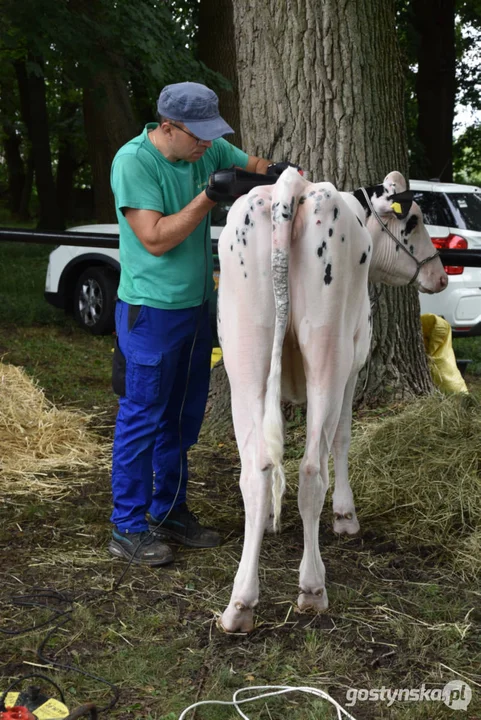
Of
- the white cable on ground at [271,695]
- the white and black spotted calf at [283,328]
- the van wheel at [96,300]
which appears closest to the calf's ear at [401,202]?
the white and black spotted calf at [283,328]

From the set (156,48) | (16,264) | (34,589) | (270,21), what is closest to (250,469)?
(34,589)

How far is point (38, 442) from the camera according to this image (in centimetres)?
570

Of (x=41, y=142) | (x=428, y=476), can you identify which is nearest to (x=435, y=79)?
(x=41, y=142)

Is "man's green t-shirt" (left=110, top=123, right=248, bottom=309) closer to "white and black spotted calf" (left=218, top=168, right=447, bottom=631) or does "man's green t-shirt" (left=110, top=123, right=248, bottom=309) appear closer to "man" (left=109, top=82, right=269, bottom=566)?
"man" (left=109, top=82, right=269, bottom=566)

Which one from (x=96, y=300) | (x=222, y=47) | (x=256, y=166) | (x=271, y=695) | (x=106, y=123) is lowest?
(x=271, y=695)

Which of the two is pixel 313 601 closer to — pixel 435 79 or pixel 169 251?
pixel 169 251

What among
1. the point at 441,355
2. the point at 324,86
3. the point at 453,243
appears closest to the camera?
the point at 324,86

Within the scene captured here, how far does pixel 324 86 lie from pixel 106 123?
7398 mm

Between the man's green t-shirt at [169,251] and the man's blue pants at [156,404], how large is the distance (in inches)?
2.9

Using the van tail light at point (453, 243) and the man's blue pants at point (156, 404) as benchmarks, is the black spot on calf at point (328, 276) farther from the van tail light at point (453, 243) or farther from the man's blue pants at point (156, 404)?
the van tail light at point (453, 243)

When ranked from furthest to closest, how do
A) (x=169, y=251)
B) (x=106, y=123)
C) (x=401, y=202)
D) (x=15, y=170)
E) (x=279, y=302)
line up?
(x=15, y=170), (x=106, y=123), (x=401, y=202), (x=169, y=251), (x=279, y=302)

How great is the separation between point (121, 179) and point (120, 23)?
762 cm

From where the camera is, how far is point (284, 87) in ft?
17.7

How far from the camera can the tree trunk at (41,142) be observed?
18203 mm
